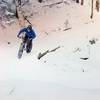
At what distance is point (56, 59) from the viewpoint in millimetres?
2254

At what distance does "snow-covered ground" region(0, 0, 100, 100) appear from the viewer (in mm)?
2236

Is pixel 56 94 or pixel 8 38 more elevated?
pixel 8 38

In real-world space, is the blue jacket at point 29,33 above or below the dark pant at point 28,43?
above

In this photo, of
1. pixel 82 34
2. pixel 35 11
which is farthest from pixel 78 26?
pixel 35 11

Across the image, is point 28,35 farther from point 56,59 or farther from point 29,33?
point 56,59

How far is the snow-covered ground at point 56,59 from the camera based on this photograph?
88.0 inches

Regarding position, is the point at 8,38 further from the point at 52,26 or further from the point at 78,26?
the point at 78,26

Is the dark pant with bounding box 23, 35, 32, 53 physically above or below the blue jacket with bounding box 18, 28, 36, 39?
below

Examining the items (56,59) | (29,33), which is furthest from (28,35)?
(56,59)

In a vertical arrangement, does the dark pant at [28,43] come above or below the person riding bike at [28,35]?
below

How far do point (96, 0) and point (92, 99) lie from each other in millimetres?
546

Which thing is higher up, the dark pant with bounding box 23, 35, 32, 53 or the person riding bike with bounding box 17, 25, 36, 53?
the person riding bike with bounding box 17, 25, 36, 53

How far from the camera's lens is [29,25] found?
7.48 feet

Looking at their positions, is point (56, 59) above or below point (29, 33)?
below
